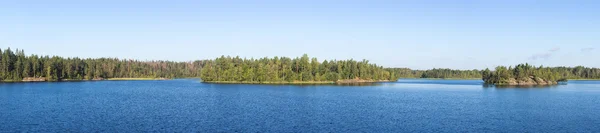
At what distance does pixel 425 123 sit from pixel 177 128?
27.6 metres

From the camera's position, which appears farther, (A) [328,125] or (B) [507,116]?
(B) [507,116]

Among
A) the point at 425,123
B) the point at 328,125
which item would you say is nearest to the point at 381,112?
the point at 425,123

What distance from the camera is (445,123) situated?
55719 mm

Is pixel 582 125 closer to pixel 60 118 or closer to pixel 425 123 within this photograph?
pixel 425 123

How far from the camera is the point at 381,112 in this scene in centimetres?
6769


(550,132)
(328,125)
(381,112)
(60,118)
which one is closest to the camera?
(550,132)

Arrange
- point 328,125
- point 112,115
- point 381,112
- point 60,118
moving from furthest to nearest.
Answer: point 381,112
point 112,115
point 60,118
point 328,125

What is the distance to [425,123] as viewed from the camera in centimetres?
5556

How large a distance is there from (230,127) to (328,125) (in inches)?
420

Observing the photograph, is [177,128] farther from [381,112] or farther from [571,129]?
[571,129]

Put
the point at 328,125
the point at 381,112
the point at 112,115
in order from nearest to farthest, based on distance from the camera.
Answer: the point at 328,125, the point at 112,115, the point at 381,112

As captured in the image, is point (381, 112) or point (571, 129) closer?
point (571, 129)

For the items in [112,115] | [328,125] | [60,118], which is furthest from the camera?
[112,115]

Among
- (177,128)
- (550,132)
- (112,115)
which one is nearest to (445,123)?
(550,132)
